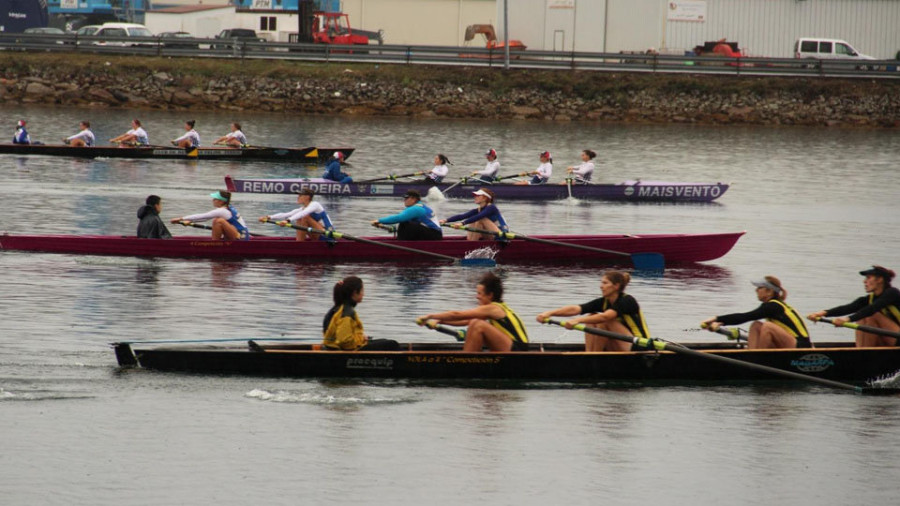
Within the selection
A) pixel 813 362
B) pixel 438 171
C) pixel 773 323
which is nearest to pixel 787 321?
pixel 773 323

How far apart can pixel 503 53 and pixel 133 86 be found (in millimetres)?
19003

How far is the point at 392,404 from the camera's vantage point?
1495cm

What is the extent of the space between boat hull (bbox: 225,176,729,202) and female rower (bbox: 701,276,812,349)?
20.9 m

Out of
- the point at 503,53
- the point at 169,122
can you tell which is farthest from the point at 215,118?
the point at 503,53

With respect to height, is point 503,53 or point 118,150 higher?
point 503,53

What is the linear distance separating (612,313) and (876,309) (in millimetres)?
3416

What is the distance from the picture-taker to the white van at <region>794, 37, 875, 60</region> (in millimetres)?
66250

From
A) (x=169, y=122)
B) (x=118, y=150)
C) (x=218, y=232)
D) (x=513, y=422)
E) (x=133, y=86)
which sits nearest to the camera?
(x=513, y=422)

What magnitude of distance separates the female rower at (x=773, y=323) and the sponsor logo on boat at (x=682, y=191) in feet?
71.8

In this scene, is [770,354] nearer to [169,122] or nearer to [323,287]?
[323,287]

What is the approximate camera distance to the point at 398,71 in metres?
63.0

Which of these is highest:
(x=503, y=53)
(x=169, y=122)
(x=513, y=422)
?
(x=503, y=53)

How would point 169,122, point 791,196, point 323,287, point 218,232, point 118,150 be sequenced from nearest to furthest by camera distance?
point 323,287 → point 218,232 → point 791,196 → point 118,150 → point 169,122

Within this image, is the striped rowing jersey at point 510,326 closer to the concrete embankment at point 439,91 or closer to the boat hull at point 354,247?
the boat hull at point 354,247
